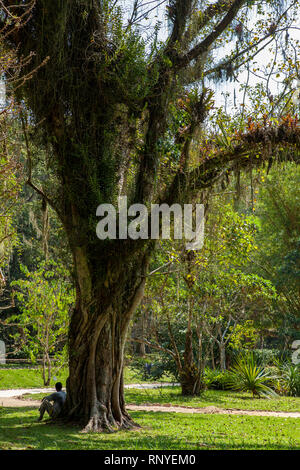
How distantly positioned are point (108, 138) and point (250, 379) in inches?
365

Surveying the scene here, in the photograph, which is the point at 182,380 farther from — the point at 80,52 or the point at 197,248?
the point at 80,52

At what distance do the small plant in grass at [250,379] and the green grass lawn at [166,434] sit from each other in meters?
4.92

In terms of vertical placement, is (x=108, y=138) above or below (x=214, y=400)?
above

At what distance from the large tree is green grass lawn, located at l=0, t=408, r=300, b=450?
1.91ft

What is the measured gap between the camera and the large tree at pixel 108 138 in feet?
25.4

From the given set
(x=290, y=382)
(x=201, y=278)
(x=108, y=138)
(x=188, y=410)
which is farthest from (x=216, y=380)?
(x=108, y=138)

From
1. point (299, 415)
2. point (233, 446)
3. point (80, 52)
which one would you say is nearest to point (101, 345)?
point (233, 446)

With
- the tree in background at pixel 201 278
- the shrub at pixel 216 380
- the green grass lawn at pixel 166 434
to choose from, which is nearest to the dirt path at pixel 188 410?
the green grass lawn at pixel 166 434

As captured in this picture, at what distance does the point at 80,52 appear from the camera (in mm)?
7957

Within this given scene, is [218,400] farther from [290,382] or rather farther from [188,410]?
[290,382]

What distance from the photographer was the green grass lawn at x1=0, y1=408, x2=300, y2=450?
250 inches

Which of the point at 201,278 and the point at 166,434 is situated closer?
the point at 166,434

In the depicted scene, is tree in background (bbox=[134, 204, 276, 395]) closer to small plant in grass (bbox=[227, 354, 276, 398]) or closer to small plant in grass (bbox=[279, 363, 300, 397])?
small plant in grass (bbox=[227, 354, 276, 398])

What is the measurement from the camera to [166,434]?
24.4 feet
